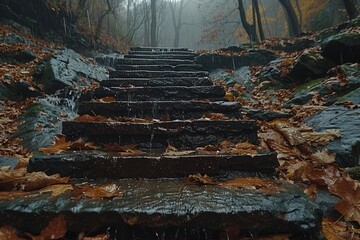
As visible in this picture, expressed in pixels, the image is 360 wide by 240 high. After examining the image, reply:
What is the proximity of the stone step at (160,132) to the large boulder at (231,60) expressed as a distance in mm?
5804

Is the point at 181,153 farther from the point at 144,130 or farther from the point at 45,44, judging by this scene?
the point at 45,44

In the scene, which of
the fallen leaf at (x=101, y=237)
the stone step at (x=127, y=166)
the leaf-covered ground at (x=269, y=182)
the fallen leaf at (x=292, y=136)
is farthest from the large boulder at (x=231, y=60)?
the fallen leaf at (x=101, y=237)

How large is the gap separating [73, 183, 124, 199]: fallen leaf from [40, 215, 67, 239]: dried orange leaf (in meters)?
0.22

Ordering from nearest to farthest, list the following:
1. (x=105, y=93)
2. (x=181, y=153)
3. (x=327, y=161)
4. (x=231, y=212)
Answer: (x=231, y=212) < (x=181, y=153) < (x=327, y=161) < (x=105, y=93)

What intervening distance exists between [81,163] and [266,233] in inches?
58.6

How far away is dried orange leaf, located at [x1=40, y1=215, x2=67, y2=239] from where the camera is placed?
61.5 inches

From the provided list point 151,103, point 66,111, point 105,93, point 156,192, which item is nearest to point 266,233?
point 156,192

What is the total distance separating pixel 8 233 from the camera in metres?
1.57

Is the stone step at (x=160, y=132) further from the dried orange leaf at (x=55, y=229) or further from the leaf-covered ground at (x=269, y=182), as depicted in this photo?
the dried orange leaf at (x=55, y=229)

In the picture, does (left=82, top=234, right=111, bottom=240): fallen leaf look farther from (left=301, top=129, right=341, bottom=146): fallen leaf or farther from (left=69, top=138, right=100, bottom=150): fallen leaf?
(left=301, top=129, right=341, bottom=146): fallen leaf

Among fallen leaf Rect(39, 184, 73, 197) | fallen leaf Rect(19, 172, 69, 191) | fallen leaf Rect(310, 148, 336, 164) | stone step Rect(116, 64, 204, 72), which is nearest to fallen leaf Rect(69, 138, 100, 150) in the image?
fallen leaf Rect(19, 172, 69, 191)

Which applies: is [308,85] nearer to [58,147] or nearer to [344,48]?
[344,48]

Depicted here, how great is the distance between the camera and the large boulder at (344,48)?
211 inches

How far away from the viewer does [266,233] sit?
167 cm
